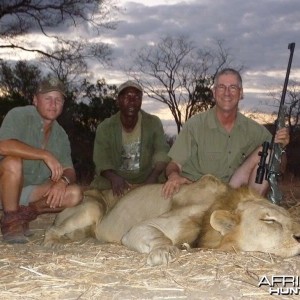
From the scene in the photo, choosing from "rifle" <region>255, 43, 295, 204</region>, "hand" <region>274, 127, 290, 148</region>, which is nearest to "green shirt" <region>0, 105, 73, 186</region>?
"rifle" <region>255, 43, 295, 204</region>

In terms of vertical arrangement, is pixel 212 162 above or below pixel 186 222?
above

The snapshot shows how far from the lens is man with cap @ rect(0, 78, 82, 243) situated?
480 centimetres

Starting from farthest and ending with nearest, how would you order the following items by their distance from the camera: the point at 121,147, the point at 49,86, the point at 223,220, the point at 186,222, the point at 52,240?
1. the point at 121,147
2. the point at 49,86
3. the point at 52,240
4. the point at 186,222
5. the point at 223,220

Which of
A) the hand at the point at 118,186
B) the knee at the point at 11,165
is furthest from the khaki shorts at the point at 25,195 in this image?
the hand at the point at 118,186

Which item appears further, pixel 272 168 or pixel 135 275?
pixel 272 168

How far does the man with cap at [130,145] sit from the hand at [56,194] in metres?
0.89

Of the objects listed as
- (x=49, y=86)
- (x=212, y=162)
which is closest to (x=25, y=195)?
(x=49, y=86)

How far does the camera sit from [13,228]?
484cm

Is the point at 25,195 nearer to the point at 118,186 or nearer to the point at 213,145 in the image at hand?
the point at 118,186

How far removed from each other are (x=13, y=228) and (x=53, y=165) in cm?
61

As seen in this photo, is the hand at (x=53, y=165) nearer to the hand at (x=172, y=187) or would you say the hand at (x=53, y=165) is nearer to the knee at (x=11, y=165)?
the knee at (x=11, y=165)

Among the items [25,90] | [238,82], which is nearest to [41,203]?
[238,82]

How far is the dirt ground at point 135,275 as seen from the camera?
2.98 meters

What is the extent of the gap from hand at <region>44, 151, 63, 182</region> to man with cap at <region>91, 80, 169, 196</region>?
101 centimetres
